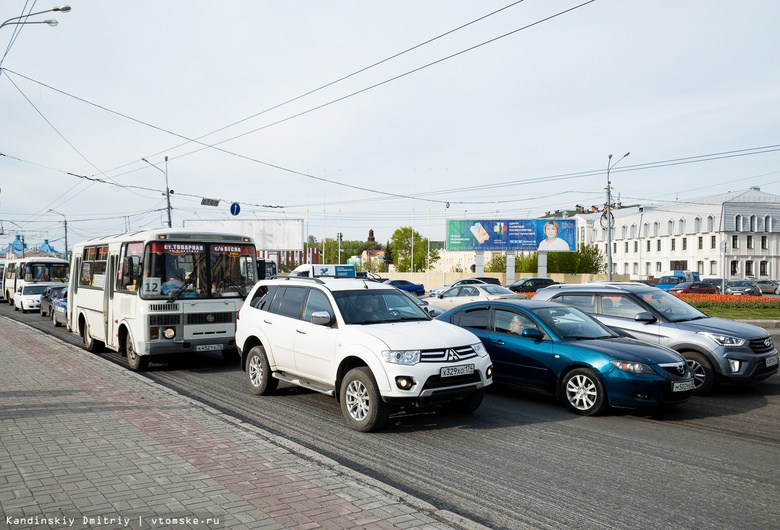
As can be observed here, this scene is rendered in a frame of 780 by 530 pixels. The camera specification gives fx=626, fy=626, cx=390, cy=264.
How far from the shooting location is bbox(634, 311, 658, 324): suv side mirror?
10133 millimetres

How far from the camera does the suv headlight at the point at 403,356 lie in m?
7.10

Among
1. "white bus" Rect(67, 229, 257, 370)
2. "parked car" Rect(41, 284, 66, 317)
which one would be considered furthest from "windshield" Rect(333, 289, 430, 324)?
"parked car" Rect(41, 284, 66, 317)

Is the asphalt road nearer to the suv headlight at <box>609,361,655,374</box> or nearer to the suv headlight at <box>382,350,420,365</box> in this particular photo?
→ the suv headlight at <box>609,361,655,374</box>

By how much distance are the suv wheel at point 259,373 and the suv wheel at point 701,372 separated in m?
6.42

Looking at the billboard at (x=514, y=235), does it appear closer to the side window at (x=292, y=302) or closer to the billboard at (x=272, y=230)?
the billboard at (x=272, y=230)

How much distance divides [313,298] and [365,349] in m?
1.67

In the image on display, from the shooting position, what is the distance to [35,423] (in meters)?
7.23

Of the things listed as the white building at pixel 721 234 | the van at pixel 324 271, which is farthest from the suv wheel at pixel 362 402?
the white building at pixel 721 234

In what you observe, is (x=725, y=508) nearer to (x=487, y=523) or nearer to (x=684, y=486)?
(x=684, y=486)

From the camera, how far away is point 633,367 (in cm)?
796

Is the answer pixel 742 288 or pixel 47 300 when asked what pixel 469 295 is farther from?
pixel 742 288

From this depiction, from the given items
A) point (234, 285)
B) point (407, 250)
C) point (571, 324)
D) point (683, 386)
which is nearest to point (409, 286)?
point (234, 285)

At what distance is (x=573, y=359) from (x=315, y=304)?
11.8 feet

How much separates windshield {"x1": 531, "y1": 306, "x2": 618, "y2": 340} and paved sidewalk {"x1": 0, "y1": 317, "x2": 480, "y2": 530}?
14.5 ft
